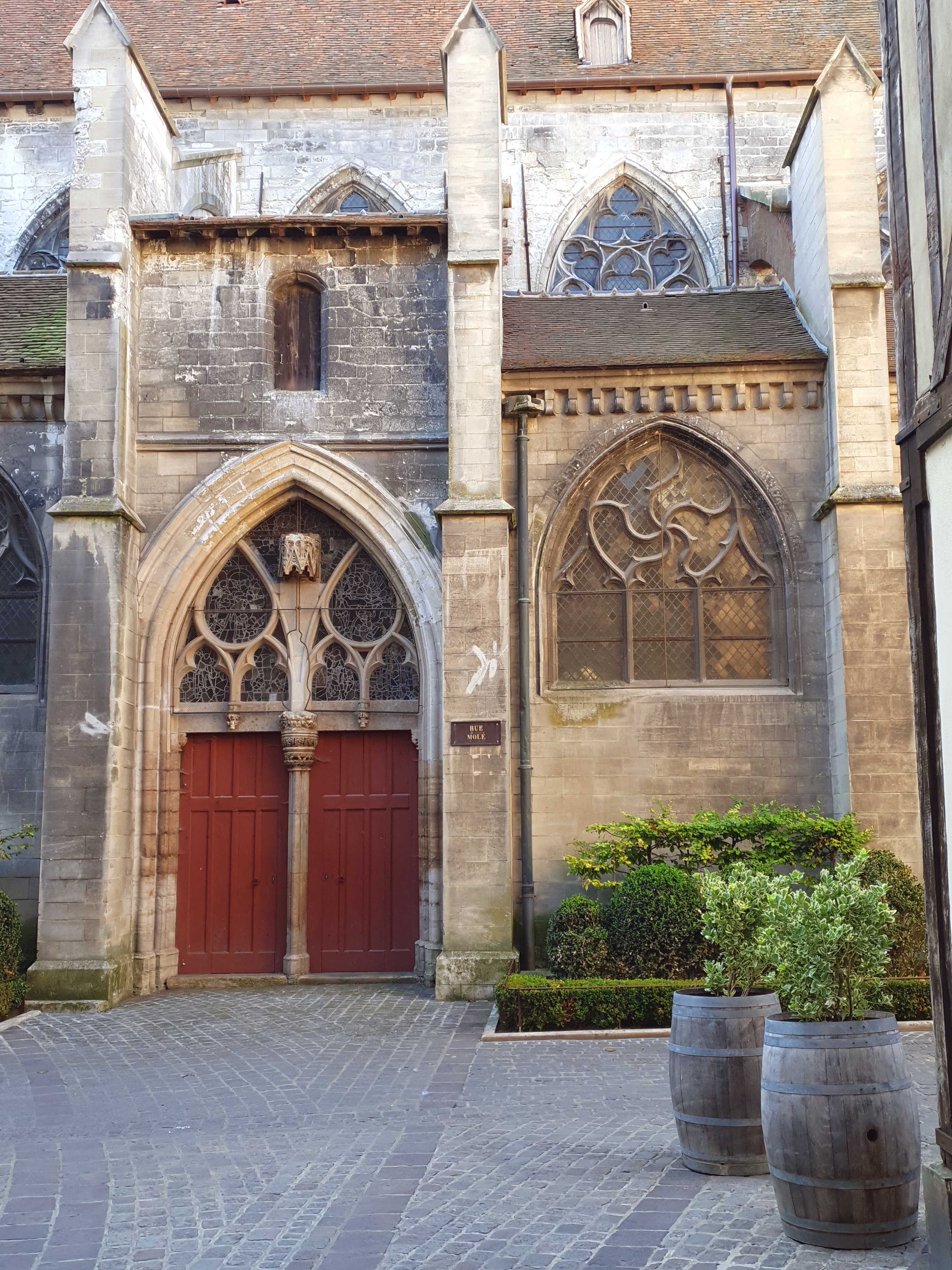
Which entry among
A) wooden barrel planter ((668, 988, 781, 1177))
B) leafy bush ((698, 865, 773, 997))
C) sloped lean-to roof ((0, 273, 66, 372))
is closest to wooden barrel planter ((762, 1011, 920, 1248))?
wooden barrel planter ((668, 988, 781, 1177))

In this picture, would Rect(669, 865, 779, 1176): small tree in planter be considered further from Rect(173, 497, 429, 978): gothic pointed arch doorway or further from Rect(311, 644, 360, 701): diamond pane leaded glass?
Rect(311, 644, 360, 701): diamond pane leaded glass

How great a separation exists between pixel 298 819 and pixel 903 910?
20.5ft

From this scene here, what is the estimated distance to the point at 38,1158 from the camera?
6676 millimetres

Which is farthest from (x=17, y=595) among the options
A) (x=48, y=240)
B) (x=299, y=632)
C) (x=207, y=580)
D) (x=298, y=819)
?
(x=48, y=240)

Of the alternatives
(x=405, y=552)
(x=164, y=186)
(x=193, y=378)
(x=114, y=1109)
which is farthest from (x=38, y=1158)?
(x=164, y=186)

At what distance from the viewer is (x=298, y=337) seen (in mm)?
13492

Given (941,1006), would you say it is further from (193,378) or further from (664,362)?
(193,378)

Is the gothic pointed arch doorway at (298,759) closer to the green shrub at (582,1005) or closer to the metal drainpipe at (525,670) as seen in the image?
the metal drainpipe at (525,670)

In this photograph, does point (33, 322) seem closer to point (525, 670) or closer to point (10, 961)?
point (525, 670)

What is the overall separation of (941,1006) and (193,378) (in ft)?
35.1

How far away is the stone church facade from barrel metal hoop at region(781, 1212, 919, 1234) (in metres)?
7.35

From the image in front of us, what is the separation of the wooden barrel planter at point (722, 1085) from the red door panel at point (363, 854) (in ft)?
23.7

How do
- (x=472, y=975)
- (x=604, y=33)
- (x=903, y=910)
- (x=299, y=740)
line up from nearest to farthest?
(x=903, y=910) → (x=472, y=975) → (x=299, y=740) → (x=604, y=33)

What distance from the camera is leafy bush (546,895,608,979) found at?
35.6 ft
